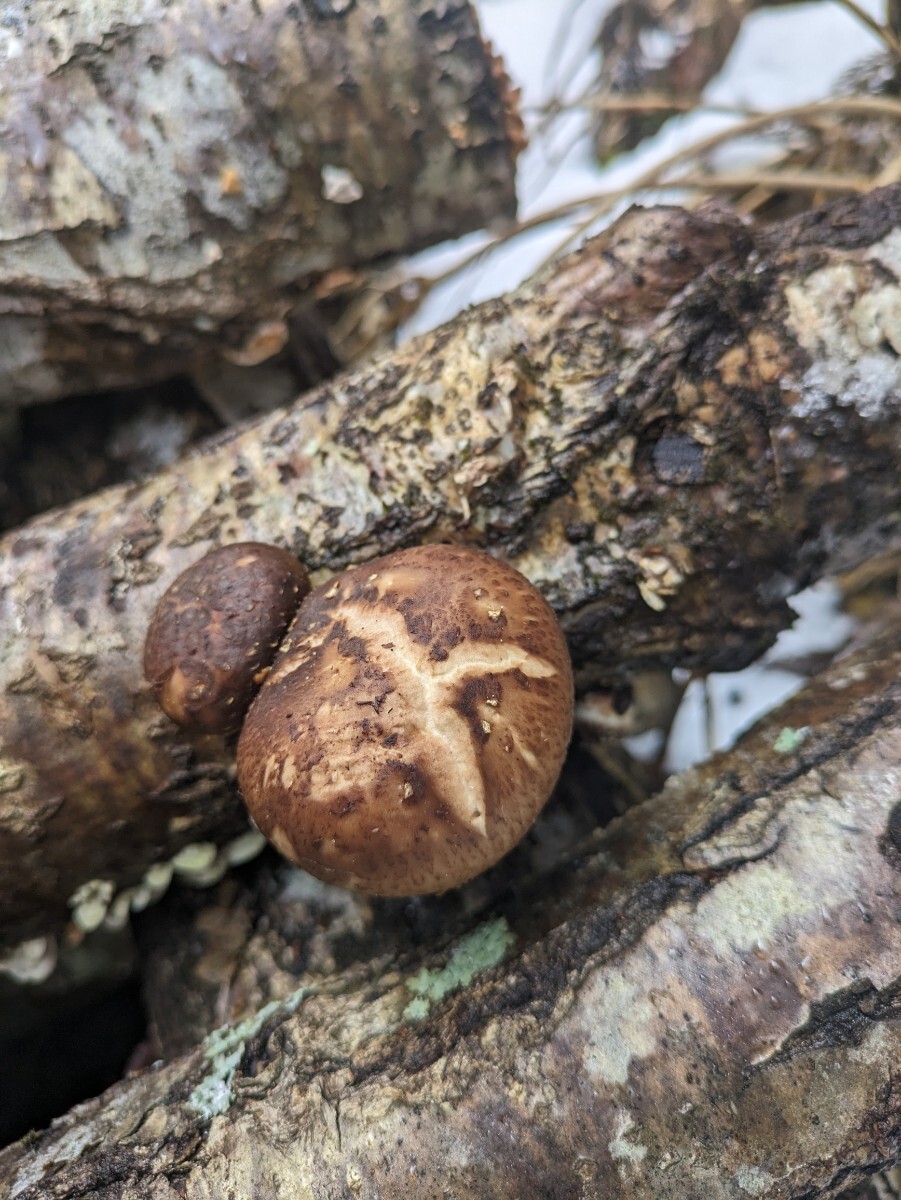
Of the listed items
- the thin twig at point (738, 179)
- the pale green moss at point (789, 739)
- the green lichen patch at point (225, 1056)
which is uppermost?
the thin twig at point (738, 179)

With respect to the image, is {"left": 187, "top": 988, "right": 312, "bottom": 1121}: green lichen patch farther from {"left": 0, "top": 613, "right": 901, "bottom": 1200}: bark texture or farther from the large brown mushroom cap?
the large brown mushroom cap

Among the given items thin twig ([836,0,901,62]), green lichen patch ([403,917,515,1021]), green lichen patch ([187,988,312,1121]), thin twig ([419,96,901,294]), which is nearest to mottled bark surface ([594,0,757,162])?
thin twig ([419,96,901,294])

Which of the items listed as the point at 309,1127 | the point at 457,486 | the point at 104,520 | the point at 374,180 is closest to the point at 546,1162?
the point at 309,1127

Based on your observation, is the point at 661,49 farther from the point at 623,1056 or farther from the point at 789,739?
the point at 623,1056

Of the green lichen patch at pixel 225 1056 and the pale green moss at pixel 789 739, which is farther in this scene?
the pale green moss at pixel 789 739

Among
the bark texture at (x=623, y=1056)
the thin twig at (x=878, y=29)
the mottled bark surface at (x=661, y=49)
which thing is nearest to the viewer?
the bark texture at (x=623, y=1056)

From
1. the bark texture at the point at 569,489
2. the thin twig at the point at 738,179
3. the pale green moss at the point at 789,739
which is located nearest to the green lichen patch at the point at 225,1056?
the bark texture at the point at 569,489

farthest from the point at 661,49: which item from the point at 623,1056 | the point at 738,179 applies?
the point at 623,1056

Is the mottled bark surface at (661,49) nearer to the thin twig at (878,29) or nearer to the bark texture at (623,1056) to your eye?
the thin twig at (878,29)

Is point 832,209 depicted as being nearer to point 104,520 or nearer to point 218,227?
point 218,227
